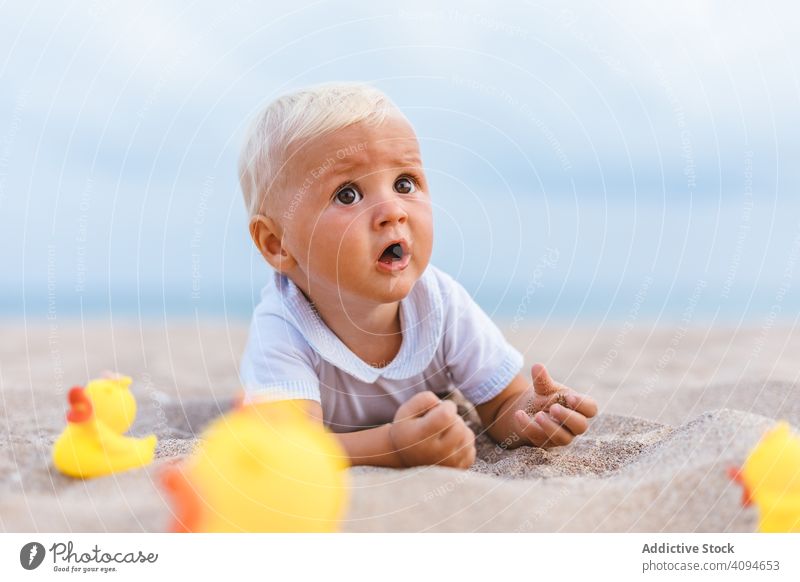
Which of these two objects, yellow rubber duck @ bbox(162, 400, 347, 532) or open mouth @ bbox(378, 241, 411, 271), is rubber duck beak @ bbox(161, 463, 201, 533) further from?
open mouth @ bbox(378, 241, 411, 271)

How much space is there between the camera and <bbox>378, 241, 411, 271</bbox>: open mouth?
1.50 m

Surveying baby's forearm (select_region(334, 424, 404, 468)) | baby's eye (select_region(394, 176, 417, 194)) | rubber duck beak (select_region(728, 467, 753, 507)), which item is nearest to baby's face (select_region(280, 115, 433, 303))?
baby's eye (select_region(394, 176, 417, 194))

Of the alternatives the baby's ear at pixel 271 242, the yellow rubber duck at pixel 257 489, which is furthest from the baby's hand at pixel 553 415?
the baby's ear at pixel 271 242

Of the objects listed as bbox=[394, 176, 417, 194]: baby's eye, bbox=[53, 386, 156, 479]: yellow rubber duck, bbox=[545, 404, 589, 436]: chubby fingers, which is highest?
bbox=[394, 176, 417, 194]: baby's eye

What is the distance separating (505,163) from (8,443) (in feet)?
3.66

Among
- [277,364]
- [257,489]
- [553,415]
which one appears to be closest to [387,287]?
[277,364]

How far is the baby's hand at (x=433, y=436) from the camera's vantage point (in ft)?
4.14

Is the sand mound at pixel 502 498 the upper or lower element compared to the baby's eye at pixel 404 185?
lower

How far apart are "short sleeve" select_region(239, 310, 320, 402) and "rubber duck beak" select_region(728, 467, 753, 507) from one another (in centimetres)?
75

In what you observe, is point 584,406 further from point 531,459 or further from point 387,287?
point 387,287

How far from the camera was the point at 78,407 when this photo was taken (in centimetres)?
134

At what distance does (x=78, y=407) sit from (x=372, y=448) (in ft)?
1.60
